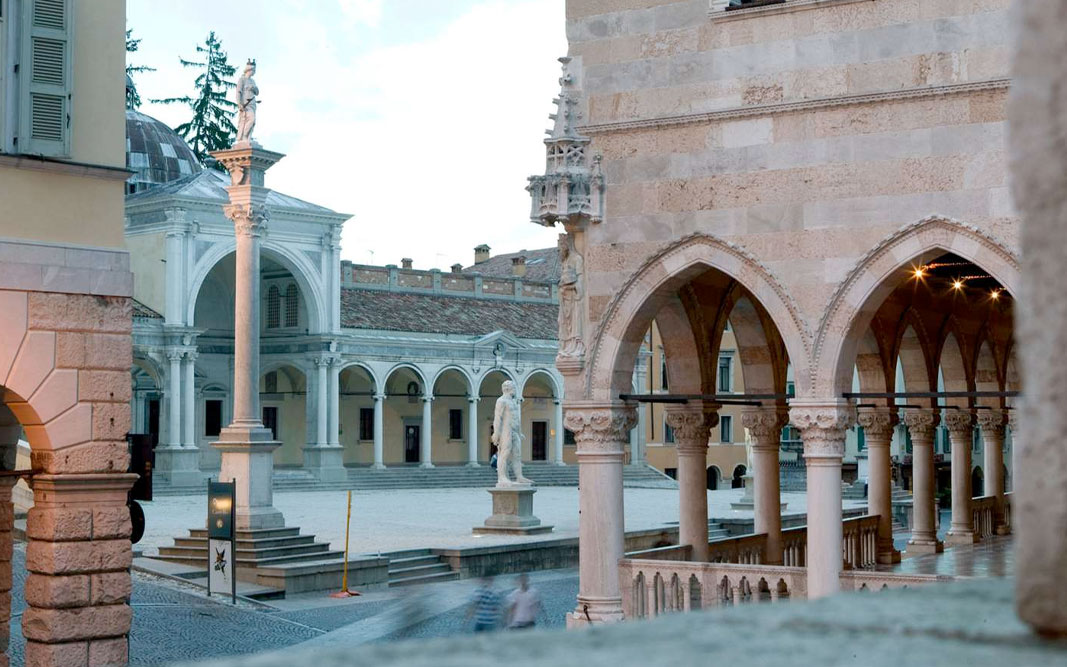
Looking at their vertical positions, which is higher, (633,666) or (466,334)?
(466,334)

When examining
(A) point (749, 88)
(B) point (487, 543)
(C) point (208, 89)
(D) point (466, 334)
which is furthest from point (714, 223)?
(C) point (208, 89)

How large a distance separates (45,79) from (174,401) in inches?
1403

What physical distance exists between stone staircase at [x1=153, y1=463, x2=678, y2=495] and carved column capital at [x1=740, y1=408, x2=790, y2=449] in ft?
101

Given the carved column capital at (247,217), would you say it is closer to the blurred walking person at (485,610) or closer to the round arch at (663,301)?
the round arch at (663,301)

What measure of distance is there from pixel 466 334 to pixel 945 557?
3901 centimetres

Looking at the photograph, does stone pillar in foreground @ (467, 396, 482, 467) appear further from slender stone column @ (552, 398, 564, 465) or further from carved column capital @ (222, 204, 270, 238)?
carved column capital @ (222, 204, 270, 238)

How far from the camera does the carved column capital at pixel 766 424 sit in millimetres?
16641

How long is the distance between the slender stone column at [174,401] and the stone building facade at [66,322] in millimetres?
34821

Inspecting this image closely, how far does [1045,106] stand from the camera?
81.5 inches

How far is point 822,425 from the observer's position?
12633mm

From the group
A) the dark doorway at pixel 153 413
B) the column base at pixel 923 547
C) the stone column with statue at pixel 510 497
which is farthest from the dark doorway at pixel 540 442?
the column base at pixel 923 547

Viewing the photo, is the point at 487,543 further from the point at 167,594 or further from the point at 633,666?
the point at 633,666

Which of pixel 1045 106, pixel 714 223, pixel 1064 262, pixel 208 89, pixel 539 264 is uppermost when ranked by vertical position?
pixel 208 89

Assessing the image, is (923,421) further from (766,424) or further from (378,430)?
(378,430)
